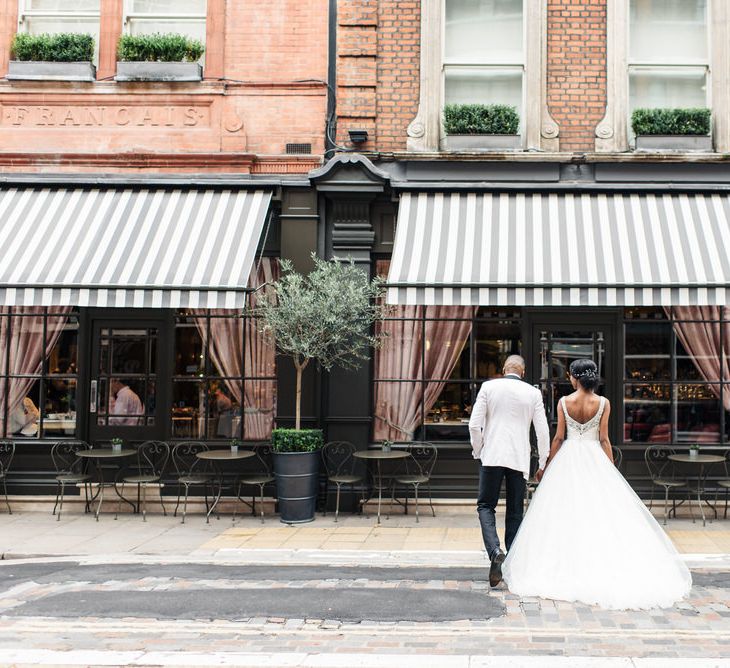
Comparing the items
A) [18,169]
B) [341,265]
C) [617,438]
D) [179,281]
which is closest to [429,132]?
[341,265]

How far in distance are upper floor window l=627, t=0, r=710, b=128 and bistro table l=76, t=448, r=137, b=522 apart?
8032 millimetres

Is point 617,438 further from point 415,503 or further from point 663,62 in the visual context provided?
point 663,62

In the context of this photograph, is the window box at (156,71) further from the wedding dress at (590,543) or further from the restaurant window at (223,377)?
the wedding dress at (590,543)

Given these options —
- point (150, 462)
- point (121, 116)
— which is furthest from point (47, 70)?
point (150, 462)

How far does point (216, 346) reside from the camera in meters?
10.4

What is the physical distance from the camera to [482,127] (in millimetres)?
10266

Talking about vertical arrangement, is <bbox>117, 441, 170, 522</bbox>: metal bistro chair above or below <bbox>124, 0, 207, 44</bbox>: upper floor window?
below

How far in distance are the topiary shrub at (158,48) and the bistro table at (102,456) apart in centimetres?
524

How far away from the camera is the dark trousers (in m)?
6.52

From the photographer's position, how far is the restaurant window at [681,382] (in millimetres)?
10102

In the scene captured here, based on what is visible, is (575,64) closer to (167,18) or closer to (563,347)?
(563,347)

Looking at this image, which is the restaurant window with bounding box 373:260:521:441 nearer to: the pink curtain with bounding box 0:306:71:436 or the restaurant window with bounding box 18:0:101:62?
the pink curtain with bounding box 0:306:71:436

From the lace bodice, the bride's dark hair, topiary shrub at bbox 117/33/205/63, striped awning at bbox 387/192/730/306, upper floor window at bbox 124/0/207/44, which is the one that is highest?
upper floor window at bbox 124/0/207/44

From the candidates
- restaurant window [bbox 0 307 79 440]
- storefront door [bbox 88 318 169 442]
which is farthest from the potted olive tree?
restaurant window [bbox 0 307 79 440]
